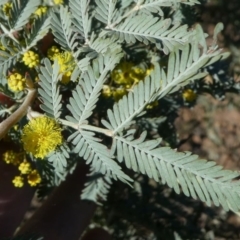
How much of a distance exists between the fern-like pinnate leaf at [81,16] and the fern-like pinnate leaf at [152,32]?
4 centimetres

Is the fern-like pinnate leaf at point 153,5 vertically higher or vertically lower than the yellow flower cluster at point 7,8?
higher

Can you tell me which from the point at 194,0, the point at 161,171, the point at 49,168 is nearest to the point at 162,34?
the point at 194,0

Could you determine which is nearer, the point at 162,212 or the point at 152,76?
the point at 152,76

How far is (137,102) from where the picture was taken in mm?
854

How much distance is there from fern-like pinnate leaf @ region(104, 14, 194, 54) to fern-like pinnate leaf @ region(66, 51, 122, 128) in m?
0.09

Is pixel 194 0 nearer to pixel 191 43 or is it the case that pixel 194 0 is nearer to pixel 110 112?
pixel 191 43

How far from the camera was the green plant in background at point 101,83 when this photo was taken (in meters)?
0.82

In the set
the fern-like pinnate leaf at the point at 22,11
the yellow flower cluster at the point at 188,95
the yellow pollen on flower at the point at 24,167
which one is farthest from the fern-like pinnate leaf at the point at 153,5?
the yellow pollen on flower at the point at 24,167

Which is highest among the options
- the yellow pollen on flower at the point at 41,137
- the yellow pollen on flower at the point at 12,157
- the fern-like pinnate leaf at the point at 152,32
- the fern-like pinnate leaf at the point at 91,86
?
the fern-like pinnate leaf at the point at 152,32

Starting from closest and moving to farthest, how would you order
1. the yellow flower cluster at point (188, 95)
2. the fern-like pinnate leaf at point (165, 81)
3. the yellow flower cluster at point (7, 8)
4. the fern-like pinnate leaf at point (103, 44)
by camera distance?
the fern-like pinnate leaf at point (165, 81), the fern-like pinnate leaf at point (103, 44), the yellow flower cluster at point (7, 8), the yellow flower cluster at point (188, 95)

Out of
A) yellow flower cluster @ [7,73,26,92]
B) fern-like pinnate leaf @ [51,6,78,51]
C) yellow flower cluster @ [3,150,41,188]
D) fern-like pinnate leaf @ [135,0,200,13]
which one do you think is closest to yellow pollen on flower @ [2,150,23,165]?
yellow flower cluster @ [3,150,41,188]


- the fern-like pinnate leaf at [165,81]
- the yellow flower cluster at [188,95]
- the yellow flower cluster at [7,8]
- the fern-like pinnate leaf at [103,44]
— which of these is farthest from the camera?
the yellow flower cluster at [188,95]

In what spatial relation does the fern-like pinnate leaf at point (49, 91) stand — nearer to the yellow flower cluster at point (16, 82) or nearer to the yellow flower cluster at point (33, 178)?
the yellow flower cluster at point (16, 82)

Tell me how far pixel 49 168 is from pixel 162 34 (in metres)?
0.43
